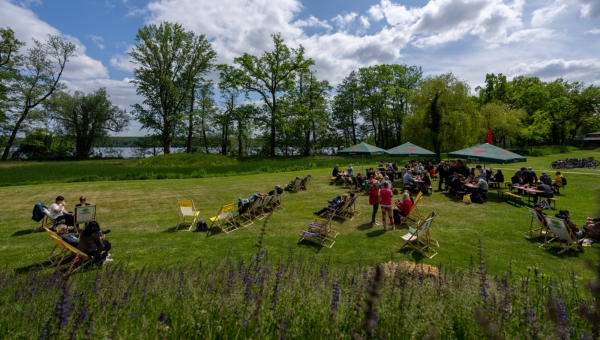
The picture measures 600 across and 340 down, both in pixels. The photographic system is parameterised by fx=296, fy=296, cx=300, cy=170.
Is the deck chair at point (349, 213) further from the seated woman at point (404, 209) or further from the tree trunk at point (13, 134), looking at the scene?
the tree trunk at point (13, 134)

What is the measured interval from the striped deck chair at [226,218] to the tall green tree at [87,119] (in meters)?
43.0

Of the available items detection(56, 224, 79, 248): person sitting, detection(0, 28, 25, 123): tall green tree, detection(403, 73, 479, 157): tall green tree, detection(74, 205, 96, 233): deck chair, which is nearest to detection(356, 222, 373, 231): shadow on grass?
detection(56, 224, 79, 248): person sitting

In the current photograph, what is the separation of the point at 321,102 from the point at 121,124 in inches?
1262

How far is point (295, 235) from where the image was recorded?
8.95 m

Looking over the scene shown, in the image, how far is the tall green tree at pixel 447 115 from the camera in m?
31.1

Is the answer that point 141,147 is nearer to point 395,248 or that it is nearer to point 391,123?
point 391,123

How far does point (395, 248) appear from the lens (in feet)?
25.8

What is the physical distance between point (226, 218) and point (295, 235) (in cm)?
249

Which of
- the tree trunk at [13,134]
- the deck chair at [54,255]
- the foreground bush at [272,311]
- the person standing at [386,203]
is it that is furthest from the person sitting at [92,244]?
the tree trunk at [13,134]

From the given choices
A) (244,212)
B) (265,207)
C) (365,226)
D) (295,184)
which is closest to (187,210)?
(244,212)

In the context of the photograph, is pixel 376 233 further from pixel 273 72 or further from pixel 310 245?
pixel 273 72

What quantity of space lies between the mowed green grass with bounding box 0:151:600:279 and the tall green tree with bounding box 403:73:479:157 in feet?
54.7

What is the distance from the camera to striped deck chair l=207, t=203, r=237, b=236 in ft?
30.4

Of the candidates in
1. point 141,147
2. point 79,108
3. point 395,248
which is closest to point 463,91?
point 395,248
